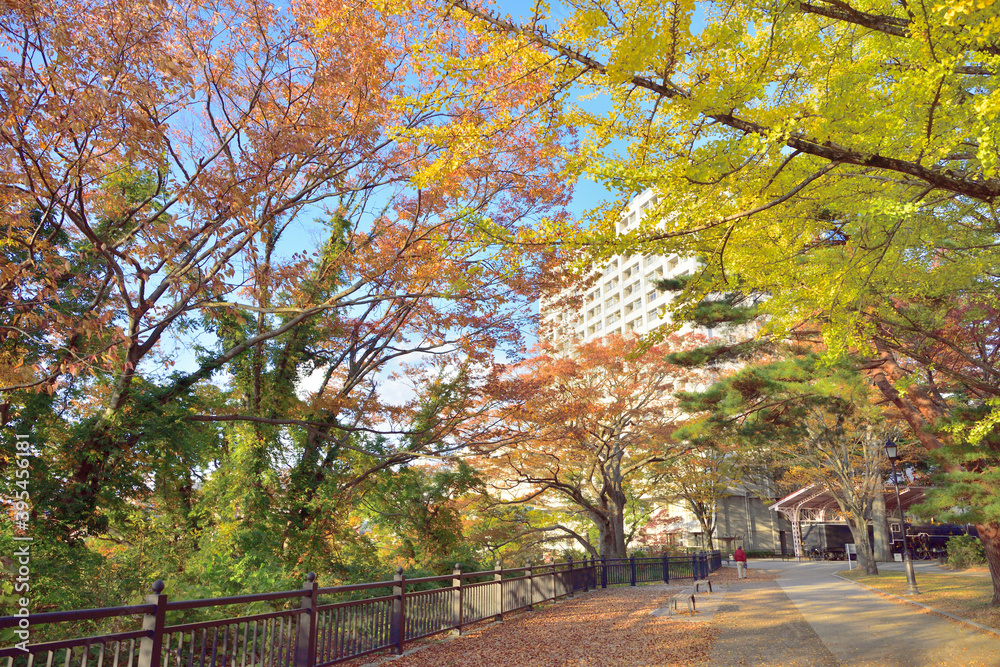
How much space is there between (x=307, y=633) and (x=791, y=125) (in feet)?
24.3

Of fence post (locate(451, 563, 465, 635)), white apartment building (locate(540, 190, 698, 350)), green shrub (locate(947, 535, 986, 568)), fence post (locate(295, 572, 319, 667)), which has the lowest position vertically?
green shrub (locate(947, 535, 986, 568))

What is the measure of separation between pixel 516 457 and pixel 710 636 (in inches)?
571

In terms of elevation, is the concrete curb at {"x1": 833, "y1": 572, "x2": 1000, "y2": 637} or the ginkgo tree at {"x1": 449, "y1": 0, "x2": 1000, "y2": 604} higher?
the ginkgo tree at {"x1": 449, "y1": 0, "x2": 1000, "y2": 604}

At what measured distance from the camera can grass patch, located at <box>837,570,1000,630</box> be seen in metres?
10.7

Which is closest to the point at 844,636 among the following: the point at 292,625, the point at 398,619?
the point at 398,619

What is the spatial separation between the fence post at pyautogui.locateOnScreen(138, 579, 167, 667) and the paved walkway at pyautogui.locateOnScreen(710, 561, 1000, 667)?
651 cm

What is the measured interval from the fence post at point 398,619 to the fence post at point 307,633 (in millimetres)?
2198

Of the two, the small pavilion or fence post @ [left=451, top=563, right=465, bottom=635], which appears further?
the small pavilion

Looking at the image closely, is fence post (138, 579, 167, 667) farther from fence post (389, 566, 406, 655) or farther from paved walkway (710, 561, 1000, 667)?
paved walkway (710, 561, 1000, 667)

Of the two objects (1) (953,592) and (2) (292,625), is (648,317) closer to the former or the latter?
(1) (953,592)

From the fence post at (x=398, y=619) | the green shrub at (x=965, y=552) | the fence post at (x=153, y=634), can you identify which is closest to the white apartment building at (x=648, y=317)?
the green shrub at (x=965, y=552)

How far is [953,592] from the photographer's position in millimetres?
14523

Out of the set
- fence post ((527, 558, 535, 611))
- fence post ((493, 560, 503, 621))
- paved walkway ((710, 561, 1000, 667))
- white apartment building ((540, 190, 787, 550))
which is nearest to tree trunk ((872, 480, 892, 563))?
white apartment building ((540, 190, 787, 550))

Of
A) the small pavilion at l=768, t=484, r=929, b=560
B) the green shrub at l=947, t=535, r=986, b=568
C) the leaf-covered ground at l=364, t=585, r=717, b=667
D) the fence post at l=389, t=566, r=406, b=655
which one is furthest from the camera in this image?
the small pavilion at l=768, t=484, r=929, b=560
